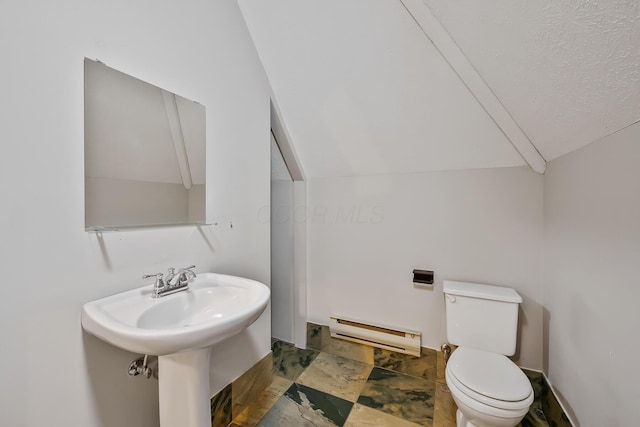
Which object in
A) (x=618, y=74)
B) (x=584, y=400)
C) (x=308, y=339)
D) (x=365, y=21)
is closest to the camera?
(x=618, y=74)

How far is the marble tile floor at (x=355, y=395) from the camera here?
1512 millimetres

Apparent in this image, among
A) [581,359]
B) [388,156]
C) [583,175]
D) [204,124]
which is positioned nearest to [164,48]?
[204,124]

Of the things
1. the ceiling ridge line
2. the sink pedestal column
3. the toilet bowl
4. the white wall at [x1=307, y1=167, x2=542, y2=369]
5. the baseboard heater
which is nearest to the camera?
the sink pedestal column

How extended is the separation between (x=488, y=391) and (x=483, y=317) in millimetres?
480

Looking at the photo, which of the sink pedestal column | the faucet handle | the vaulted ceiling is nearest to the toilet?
the vaulted ceiling

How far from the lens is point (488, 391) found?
3.79 ft

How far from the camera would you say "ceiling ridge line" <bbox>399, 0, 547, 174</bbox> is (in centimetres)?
121

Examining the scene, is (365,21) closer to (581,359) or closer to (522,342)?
(581,359)

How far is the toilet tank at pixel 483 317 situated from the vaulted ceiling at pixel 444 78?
32.0 inches

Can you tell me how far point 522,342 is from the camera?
1646mm

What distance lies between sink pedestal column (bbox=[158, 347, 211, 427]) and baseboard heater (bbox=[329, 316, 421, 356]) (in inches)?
49.6

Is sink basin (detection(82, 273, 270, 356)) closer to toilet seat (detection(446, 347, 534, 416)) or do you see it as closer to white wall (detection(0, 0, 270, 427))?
white wall (detection(0, 0, 270, 427))

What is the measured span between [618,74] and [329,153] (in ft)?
4.84

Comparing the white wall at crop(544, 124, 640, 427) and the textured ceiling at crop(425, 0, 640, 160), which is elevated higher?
the textured ceiling at crop(425, 0, 640, 160)
